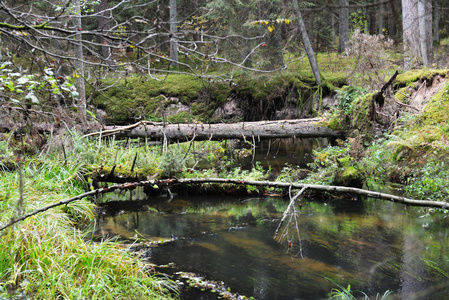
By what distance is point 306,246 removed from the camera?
5672mm

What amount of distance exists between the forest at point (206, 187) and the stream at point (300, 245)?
30mm

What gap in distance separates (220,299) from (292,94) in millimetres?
13463

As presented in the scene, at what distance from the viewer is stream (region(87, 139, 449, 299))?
452 cm

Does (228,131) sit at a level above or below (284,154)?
above

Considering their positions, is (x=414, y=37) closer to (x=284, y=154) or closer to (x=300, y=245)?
(x=284, y=154)

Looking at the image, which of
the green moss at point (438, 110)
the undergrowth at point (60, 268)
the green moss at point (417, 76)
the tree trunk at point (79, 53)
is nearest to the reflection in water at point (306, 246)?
the undergrowth at point (60, 268)

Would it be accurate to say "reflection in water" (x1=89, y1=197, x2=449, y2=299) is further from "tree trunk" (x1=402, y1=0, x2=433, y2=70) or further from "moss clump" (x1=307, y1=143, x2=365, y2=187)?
"tree trunk" (x1=402, y1=0, x2=433, y2=70)

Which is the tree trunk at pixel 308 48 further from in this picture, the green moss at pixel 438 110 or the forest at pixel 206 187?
the green moss at pixel 438 110

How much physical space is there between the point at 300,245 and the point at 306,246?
2.03 meters

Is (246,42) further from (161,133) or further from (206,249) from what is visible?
(206,249)

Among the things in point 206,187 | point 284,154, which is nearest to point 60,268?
point 206,187

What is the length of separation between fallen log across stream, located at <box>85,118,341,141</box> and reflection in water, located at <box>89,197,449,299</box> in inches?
107

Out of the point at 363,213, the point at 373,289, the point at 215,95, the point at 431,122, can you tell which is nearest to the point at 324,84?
the point at 215,95

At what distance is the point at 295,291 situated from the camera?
4.38m
